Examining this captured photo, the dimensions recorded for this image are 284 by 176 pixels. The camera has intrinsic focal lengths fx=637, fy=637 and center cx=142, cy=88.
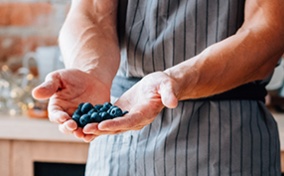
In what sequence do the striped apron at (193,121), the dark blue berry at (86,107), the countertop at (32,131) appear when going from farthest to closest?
the countertop at (32,131), the striped apron at (193,121), the dark blue berry at (86,107)

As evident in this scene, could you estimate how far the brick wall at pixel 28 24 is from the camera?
7.61 feet

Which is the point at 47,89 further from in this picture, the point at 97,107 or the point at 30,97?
the point at 30,97

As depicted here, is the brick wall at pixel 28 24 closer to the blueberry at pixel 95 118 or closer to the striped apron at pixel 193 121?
the striped apron at pixel 193 121

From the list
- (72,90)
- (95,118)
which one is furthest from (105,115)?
(72,90)

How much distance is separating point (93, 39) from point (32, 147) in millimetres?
837

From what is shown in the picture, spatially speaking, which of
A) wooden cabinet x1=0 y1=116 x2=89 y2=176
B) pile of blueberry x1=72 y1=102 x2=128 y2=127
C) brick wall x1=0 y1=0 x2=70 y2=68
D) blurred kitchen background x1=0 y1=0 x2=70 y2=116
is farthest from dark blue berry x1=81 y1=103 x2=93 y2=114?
brick wall x1=0 y1=0 x2=70 y2=68

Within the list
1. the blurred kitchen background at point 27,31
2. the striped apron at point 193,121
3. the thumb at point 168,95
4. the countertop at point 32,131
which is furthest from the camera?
the blurred kitchen background at point 27,31

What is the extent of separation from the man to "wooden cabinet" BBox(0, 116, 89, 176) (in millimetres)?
701

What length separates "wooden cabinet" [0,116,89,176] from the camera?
1.86 meters

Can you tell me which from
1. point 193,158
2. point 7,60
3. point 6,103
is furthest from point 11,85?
point 193,158

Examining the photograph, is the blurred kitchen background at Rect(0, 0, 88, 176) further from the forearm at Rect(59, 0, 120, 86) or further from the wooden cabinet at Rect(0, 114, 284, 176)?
the forearm at Rect(59, 0, 120, 86)

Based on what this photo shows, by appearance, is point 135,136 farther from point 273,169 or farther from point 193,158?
point 273,169

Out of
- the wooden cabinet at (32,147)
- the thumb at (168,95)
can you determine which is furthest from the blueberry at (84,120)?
the wooden cabinet at (32,147)

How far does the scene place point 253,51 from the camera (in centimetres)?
101
